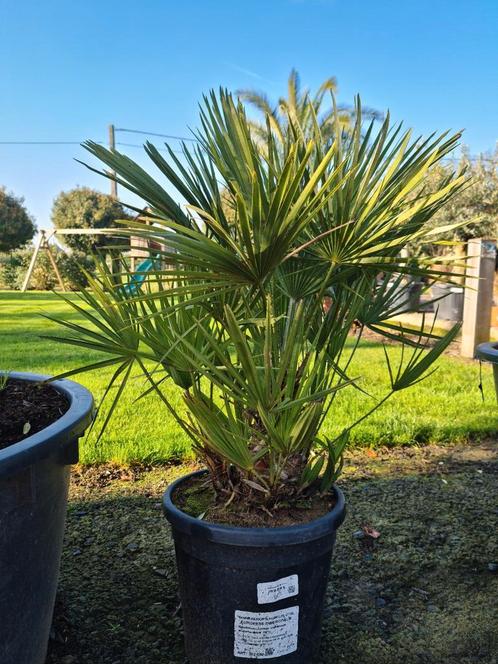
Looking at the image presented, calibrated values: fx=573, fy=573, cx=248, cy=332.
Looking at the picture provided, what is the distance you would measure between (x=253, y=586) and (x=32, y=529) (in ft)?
1.83

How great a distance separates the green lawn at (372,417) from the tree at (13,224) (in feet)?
76.6

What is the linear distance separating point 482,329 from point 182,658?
5.52m

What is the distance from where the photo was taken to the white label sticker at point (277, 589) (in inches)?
57.1

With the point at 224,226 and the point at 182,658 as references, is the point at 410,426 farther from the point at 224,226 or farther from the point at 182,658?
the point at 224,226

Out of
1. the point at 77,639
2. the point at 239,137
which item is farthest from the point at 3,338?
the point at 239,137

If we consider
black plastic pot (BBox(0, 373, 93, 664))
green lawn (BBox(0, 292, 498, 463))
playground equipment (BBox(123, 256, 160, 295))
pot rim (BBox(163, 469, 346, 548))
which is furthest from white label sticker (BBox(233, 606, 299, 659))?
green lawn (BBox(0, 292, 498, 463))

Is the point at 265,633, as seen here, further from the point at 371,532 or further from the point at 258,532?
the point at 371,532

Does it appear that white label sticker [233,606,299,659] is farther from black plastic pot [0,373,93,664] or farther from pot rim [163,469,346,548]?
black plastic pot [0,373,93,664]

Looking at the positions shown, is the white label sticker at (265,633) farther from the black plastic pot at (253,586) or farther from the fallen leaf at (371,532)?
the fallen leaf at (371,532)

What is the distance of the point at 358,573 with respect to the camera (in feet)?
6.88

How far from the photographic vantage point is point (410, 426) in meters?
3.60

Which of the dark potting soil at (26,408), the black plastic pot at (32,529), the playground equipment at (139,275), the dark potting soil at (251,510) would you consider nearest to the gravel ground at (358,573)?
the black plastic pot at (32,529)

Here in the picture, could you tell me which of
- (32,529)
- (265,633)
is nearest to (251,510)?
(265,633)

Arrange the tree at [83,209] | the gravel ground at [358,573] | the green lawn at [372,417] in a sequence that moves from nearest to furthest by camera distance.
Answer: the gravel ground at [358,573]
the green lawn at [372,417]
the tree at [83,209]
